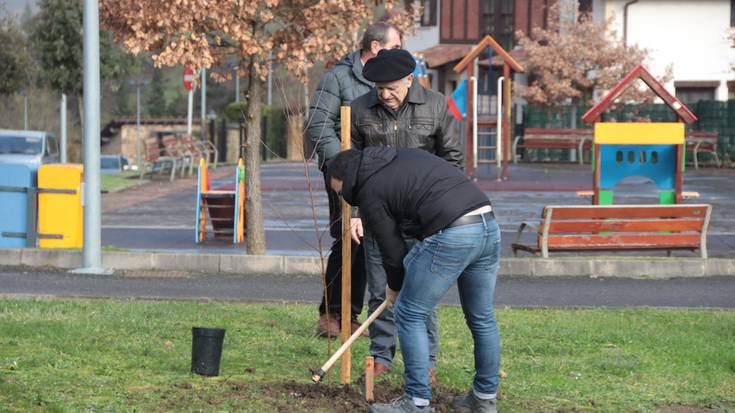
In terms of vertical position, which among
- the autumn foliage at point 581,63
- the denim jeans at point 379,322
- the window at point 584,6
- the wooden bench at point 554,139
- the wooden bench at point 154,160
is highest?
the window at point 584,6

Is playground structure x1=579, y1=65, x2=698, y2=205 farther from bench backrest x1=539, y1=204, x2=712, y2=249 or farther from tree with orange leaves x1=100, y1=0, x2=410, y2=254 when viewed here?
tree with orange leaves x1=100, y1=0, x2=410, y2=254

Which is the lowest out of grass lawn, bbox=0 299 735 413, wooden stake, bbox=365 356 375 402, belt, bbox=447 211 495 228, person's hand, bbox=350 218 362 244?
grass lawn, bbox=0 299 735 413

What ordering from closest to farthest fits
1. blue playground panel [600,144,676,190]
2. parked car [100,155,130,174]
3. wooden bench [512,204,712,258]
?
1. wooden bench [512,204,712,258]
2. blue playground panel [600,144,676,190]
3. parked car [100,155,130,174]

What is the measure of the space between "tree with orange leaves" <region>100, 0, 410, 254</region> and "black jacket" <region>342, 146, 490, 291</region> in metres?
7.44

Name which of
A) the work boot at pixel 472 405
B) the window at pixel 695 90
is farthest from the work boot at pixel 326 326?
the window at pixel 695 90

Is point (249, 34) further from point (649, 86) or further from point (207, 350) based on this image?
point (207, 350)

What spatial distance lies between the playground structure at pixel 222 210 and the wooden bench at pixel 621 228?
4118 millimetres

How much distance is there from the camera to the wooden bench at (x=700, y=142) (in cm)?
3547

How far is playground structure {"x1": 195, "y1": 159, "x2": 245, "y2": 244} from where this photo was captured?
16438 mm

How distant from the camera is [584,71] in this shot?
43.8 m

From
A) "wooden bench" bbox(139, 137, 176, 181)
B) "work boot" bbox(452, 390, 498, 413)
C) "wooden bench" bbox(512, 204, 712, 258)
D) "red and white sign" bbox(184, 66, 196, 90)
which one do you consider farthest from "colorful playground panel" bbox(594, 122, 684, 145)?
"wooden bench" bbox(139, 137, 176, 181)

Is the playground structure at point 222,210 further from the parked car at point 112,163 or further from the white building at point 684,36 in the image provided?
the parked car at point 112,163

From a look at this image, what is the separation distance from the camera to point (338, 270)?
8523mm

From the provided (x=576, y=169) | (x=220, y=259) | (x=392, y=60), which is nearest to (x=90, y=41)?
(x=220, y=259)
